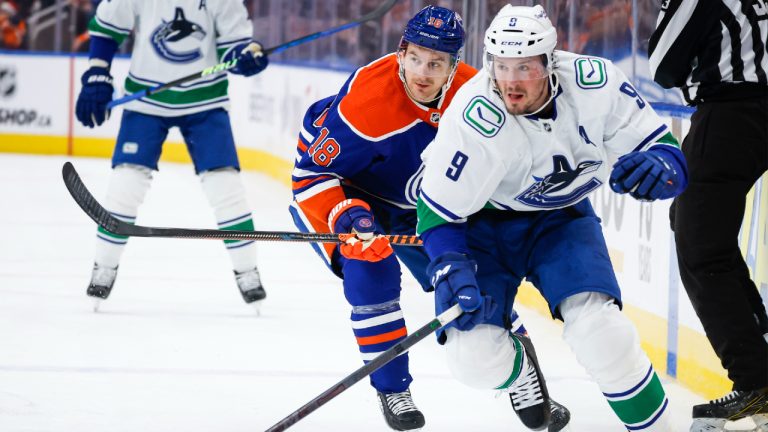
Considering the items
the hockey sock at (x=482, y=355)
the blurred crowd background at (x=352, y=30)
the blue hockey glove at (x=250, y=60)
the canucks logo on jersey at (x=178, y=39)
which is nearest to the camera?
the hockey sock at (x=482, y=355)

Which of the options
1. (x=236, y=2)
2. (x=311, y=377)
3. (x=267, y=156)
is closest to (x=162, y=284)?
(x=236, y=2)

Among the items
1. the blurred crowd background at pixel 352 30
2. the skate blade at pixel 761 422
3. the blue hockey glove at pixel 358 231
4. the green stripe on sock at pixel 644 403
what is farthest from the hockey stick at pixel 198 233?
the blurred crowd background at pixel 352 30

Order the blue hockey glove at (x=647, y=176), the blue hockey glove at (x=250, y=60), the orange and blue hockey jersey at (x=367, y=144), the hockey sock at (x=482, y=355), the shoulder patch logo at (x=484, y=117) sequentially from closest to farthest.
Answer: the blue hockey glove at (x=647, y=176), the shoulder patch logo at (x=484, y=117), the hockey sock at (x=482, y=355), the orange and blue hockey jersey at (x=367, y=144), the blue hockey glove at (x=250, y=60)

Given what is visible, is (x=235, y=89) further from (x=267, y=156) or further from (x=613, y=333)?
(x=613, y=333)

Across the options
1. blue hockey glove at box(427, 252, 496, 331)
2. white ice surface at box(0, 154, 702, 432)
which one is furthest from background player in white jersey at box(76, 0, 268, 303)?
blue hockey glove at box(427, 252, 496, 331)

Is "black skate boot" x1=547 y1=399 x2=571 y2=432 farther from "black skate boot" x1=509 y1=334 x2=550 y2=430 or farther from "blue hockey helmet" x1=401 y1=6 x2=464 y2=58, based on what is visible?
"blue hockey helmet" x1=401 y1=6 x2=464 y2=58

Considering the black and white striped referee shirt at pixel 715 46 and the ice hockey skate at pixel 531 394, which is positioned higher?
the black and white striped referee shirt at pixel 715 46

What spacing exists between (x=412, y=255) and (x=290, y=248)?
3.37m

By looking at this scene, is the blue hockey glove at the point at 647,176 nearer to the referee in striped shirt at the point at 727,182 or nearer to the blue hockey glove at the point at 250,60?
the referee in striped shirt at the point at 727,182

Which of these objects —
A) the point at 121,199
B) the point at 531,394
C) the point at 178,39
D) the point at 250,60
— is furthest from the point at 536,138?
the point at 178,39

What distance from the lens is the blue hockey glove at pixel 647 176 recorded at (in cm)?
236

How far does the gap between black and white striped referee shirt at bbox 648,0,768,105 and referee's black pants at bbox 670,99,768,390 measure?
54 mm

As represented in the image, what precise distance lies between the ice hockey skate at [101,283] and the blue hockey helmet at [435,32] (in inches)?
83.7

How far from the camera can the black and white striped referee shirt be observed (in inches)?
113
